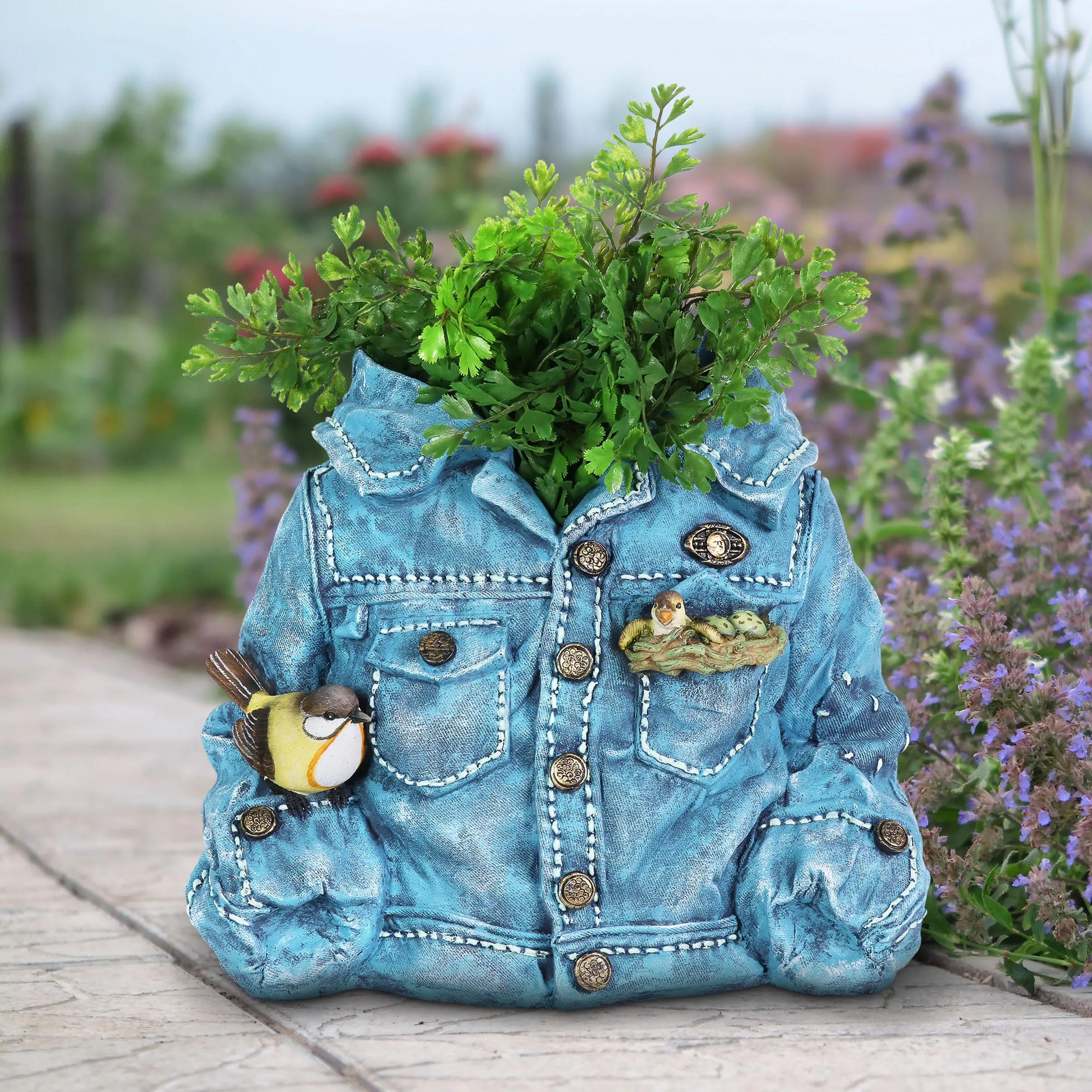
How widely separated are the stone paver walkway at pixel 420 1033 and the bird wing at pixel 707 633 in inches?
21.7

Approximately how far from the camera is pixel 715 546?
6.66 feet

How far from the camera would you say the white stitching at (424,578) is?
2.02m

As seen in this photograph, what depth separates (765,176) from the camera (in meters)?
10.1

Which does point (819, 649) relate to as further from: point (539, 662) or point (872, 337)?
point (872, 337)

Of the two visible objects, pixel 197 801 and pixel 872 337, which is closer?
pixel 197 801

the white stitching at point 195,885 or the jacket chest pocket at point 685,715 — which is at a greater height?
the jacket chest pocket at point 685,715

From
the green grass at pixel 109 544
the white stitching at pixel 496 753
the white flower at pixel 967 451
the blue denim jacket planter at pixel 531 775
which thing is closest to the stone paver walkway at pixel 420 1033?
the blue denim jacket planter at pixel 531 775

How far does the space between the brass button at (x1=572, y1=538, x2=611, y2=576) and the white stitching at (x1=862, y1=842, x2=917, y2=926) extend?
0.64 m

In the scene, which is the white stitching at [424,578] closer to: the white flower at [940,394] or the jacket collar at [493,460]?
the jacket collar at [493,460]

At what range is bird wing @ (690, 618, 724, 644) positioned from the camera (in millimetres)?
1966

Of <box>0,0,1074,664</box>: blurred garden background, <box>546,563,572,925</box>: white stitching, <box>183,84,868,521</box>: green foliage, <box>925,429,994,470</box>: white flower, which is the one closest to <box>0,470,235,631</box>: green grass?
<box>0,0,1074,664</box>: blurred garden background

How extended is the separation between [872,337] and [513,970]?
2.60m

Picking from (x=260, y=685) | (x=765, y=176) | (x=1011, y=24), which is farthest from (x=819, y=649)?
(x=765, y=176)

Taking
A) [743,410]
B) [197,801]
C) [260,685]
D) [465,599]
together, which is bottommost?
[197,801]
